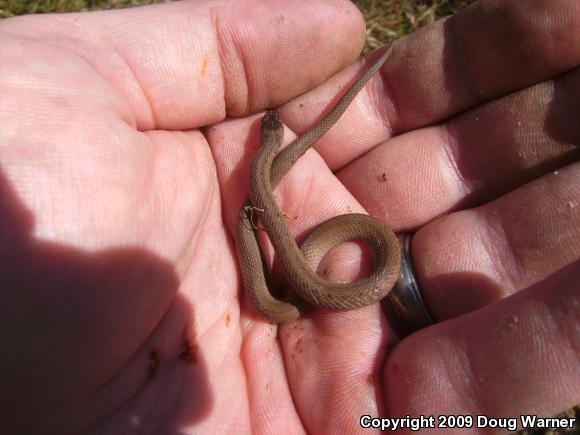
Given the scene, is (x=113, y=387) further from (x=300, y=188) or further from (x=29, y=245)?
(x=300, y=188)

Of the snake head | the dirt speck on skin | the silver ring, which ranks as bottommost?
the dirt speck on skin

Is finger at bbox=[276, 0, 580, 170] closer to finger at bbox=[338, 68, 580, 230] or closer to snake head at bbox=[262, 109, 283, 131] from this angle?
finger at bbox=[338, 68, 580, 230]

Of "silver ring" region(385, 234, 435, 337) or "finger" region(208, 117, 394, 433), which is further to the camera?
"silver ring" region(385, 234, 435, 337)

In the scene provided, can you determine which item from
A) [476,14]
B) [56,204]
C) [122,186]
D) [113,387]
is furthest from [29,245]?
[476,14]

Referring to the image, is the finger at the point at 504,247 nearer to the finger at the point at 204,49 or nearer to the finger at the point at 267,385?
the finger at the point at 267,385

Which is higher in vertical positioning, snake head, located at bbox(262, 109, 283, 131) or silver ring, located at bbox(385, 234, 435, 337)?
snake head, located at bbox(262, 109, 283, 131)

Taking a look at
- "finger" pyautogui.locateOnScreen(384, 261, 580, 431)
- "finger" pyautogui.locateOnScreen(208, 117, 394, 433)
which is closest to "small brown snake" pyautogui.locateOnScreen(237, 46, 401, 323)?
"finger" pyautogui.locateOnScreen(208, 117, 394, 433)

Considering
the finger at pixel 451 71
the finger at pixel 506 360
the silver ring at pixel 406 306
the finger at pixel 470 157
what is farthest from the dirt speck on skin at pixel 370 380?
the finger at pixel 451 71
